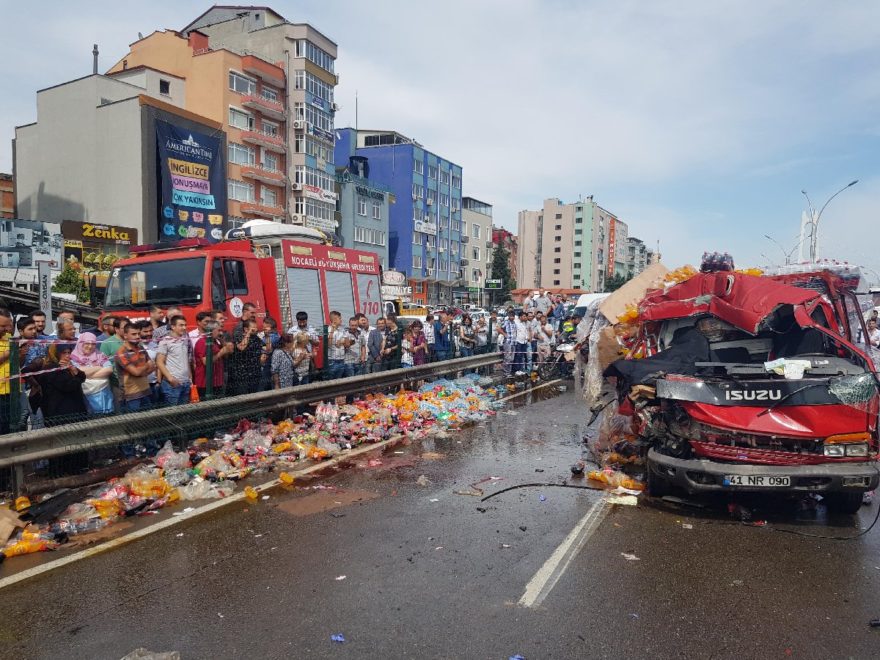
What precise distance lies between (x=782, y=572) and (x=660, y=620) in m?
1.35

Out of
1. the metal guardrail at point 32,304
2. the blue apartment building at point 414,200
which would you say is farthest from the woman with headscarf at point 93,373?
the blue apartment building at point 414,200

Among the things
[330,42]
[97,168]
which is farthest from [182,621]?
[330,42]

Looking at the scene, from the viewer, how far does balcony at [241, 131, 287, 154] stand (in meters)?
43.7

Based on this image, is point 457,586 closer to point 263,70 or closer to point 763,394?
point 763,394

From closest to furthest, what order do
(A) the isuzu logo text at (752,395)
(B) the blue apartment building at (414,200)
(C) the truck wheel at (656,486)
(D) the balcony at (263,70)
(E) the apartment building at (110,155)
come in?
(A) the isuzu logo text at (752,395)
(C) the truck wheel at (656,486)
(E) the apartment building at (110,155)
(D) the balcony at (263,70)
(B) the blue apartment building at (414,200)

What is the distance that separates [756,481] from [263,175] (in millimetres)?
43826

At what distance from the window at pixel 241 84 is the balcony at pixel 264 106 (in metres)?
0.73

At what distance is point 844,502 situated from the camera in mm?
5684

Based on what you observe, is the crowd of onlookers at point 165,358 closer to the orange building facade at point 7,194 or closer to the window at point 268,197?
the window at point 268,197

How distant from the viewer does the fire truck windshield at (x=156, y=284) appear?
10.5 metres

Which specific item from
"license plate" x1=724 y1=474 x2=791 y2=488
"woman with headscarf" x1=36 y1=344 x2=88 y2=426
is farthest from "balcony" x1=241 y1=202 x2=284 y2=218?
"license plate" x1=724 y1=474 x2=791 y2=488

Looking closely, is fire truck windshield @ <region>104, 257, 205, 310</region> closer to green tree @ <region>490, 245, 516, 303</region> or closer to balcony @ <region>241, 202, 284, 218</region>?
balcony @ <region>241, 202, 284, 218</region>

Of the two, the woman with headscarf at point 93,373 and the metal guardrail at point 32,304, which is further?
the metal guardrail at point 32,304

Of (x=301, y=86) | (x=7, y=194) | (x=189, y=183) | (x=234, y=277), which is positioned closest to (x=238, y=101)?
(x=301, y=86)
